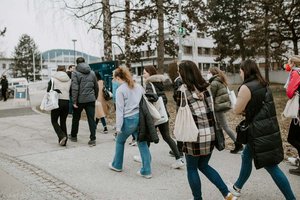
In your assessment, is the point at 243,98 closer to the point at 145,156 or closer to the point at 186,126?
the point at 186,126

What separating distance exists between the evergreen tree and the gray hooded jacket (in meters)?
90.6

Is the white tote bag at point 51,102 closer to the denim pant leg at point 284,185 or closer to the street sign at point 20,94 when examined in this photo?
the denim pant leg at point 284,185

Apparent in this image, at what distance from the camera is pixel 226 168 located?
21.2 feet

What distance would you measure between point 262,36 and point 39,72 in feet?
262

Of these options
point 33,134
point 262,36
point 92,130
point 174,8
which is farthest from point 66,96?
point 262,36

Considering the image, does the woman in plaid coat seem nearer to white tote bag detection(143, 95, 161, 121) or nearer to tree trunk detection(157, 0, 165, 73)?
white tote bag detection(143, 95, 161, 121)

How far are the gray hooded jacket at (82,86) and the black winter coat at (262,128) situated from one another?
4.64 m

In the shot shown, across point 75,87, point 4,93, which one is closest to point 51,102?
point 75,87

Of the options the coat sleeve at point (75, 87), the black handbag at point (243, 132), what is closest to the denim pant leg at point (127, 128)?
the black handbag at point (243, 132)

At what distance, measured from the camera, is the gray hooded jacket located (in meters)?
8.30

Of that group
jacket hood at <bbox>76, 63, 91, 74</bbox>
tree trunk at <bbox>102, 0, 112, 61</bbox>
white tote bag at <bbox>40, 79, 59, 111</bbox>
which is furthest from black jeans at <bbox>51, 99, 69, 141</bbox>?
tree trunk at <bbox>102, 0, 112, 61</bbox>

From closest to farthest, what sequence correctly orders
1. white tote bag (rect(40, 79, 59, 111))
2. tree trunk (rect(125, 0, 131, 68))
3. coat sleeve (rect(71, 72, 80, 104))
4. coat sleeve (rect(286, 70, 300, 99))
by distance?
coat sleeve (rect(286, 70, 300, 99))
white tote bag (rect(40, 79, 59, 111))
coat sleeve (rect(71, 72, 80, 104))
tree trunk (rect(125, 0, 131, 68))

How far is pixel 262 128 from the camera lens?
437 centimetres

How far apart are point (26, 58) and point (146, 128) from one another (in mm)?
97301
